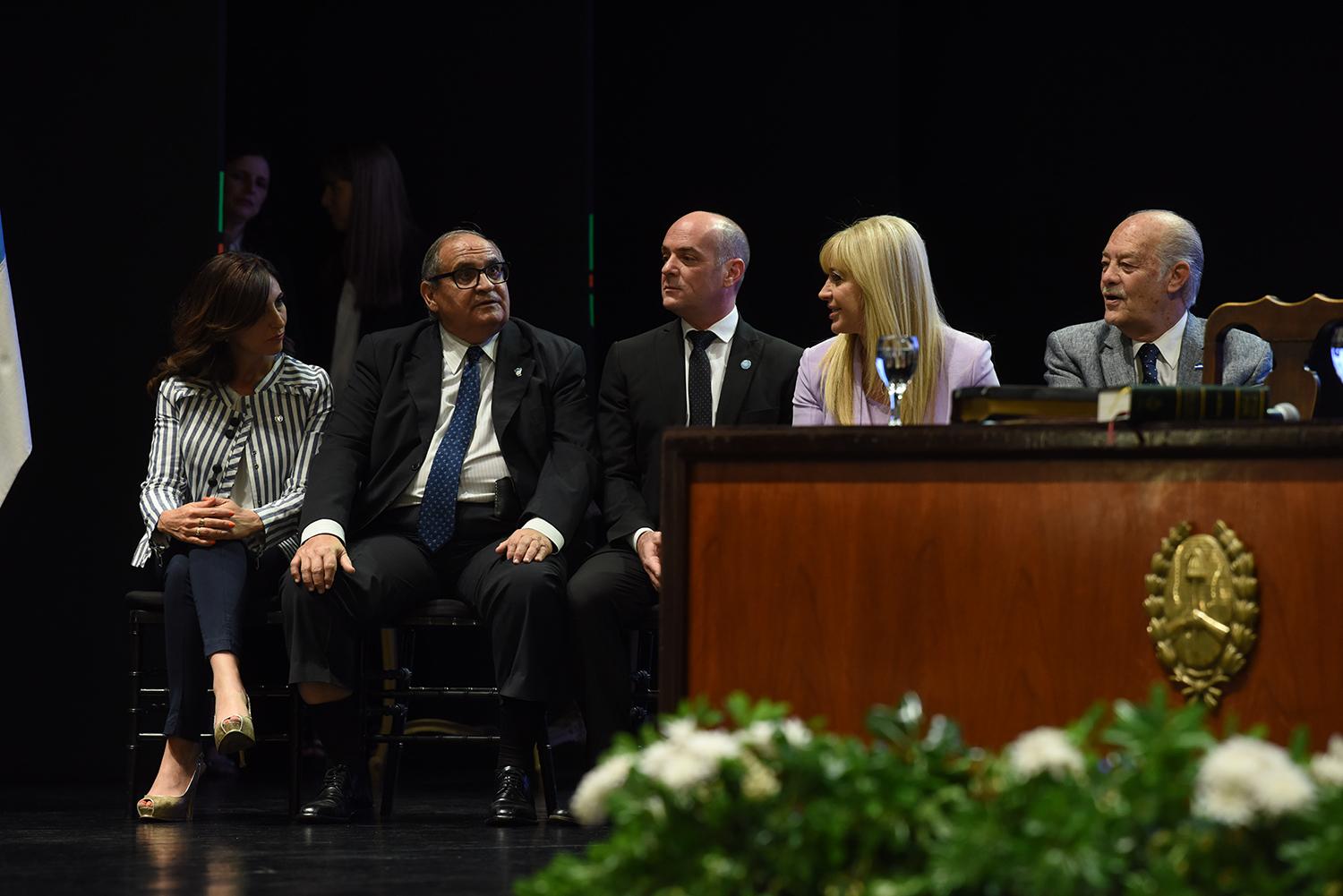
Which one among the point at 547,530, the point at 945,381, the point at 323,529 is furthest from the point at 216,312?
the point at 945,381

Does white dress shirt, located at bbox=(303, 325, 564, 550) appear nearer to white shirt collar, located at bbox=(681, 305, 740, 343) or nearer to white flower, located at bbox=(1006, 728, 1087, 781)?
white shirt collar, located at bbox=(681, 305, 740, 343)

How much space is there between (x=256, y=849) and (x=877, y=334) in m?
1.57

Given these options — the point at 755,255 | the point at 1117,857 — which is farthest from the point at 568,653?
the point at 1117,857

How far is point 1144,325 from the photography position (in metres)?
4.03

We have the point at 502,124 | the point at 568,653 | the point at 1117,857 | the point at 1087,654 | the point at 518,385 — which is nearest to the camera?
the point at 1117,857

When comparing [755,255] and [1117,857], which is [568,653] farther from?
[1117,857]

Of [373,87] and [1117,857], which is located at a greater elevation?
[373,87]

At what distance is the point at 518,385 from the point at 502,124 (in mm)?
1062

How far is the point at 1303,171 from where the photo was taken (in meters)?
4.79

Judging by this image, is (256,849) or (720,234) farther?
(720,234)

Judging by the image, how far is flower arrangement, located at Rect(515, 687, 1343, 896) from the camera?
1.49m

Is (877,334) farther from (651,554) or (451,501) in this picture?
(451,501)

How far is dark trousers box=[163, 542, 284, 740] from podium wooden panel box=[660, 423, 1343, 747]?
1.58 meters

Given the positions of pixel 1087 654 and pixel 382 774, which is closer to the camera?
pixel 1087 654
